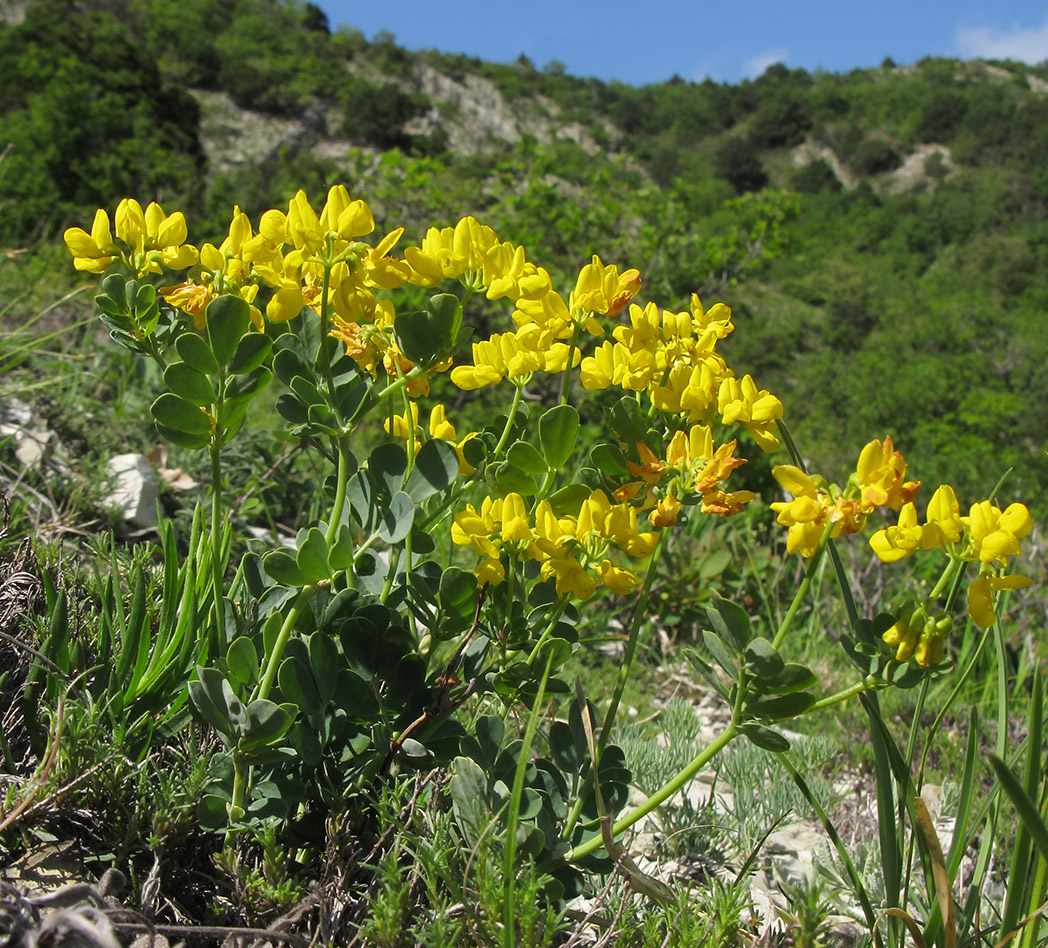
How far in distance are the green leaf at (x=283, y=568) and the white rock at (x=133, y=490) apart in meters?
1.43

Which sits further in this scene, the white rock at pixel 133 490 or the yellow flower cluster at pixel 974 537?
the white rock at pixel 133 490

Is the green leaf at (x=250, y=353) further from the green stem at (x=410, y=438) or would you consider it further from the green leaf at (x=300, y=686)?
the green leaf at (x=300, y=686)

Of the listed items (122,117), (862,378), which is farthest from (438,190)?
(862,378)

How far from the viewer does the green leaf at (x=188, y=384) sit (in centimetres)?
80

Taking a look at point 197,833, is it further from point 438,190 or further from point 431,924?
point 438,190

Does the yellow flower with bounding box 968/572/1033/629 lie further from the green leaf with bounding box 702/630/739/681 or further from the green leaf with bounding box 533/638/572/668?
the green leaf with bounding box 533/638/572/668

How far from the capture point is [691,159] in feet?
152

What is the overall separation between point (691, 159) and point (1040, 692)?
50386mm

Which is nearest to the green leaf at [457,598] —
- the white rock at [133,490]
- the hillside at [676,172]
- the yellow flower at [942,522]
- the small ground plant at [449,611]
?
the small ground plant at [449,611]

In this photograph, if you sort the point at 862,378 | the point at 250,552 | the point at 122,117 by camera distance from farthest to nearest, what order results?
the point at 862,378, the point at 122,117, the point at 250,552

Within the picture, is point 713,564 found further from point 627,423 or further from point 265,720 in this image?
point 265,720

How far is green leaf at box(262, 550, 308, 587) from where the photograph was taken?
0.76 metres

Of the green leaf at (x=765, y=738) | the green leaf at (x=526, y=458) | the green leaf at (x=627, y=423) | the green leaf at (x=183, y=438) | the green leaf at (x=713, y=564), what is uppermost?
the green leaf at (x=713, y=564)

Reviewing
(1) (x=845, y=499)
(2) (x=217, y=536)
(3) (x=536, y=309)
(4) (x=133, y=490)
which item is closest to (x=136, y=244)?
(2) (x=217, y=536)
